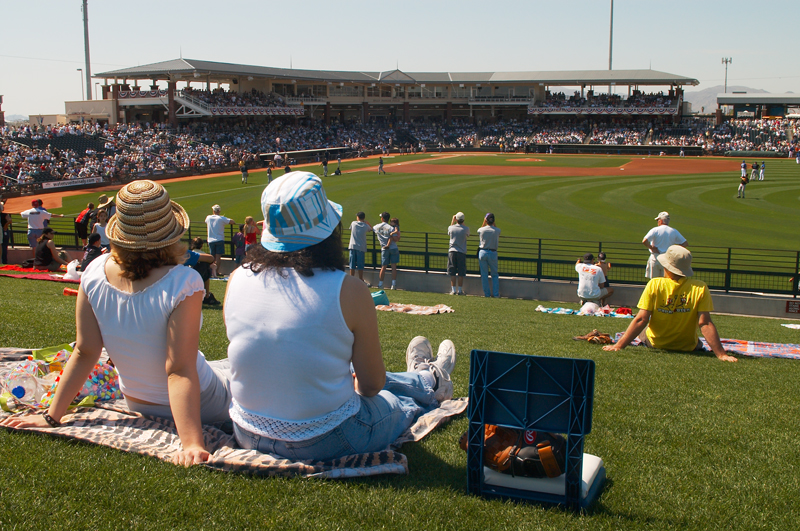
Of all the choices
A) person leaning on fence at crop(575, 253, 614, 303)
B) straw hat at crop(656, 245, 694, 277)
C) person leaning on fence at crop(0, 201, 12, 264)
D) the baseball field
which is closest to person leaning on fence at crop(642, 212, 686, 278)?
person leaning on fence at crop(575, 253, 614, 303)

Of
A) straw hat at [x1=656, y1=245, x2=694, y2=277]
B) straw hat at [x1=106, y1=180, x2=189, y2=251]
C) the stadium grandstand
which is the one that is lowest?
straw hat at [x1=656, y1=245, x2=694, y2=277]

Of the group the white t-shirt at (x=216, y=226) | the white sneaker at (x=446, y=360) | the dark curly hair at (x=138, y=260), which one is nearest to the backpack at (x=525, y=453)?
the white sneaker at (x=446, y=360)

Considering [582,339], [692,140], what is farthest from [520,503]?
[692,140]

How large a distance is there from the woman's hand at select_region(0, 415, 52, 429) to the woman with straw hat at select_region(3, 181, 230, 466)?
3 centimetres

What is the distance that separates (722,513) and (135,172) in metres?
42.2

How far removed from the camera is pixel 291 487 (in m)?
3.00

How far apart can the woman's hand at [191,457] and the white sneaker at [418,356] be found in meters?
1.53

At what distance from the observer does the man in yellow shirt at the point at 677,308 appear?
6680mm

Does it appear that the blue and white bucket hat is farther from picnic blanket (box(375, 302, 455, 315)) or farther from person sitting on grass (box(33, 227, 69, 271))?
person sitting on grass (box(33, 227, 69, 271))

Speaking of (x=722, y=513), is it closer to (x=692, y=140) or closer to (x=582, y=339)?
(x=582, y=339)

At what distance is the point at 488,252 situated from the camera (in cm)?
1480

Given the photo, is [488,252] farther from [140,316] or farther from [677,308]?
[140,316]

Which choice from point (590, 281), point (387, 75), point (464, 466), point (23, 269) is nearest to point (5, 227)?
point (23, 269)

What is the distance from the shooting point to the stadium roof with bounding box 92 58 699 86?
60.4 meters
